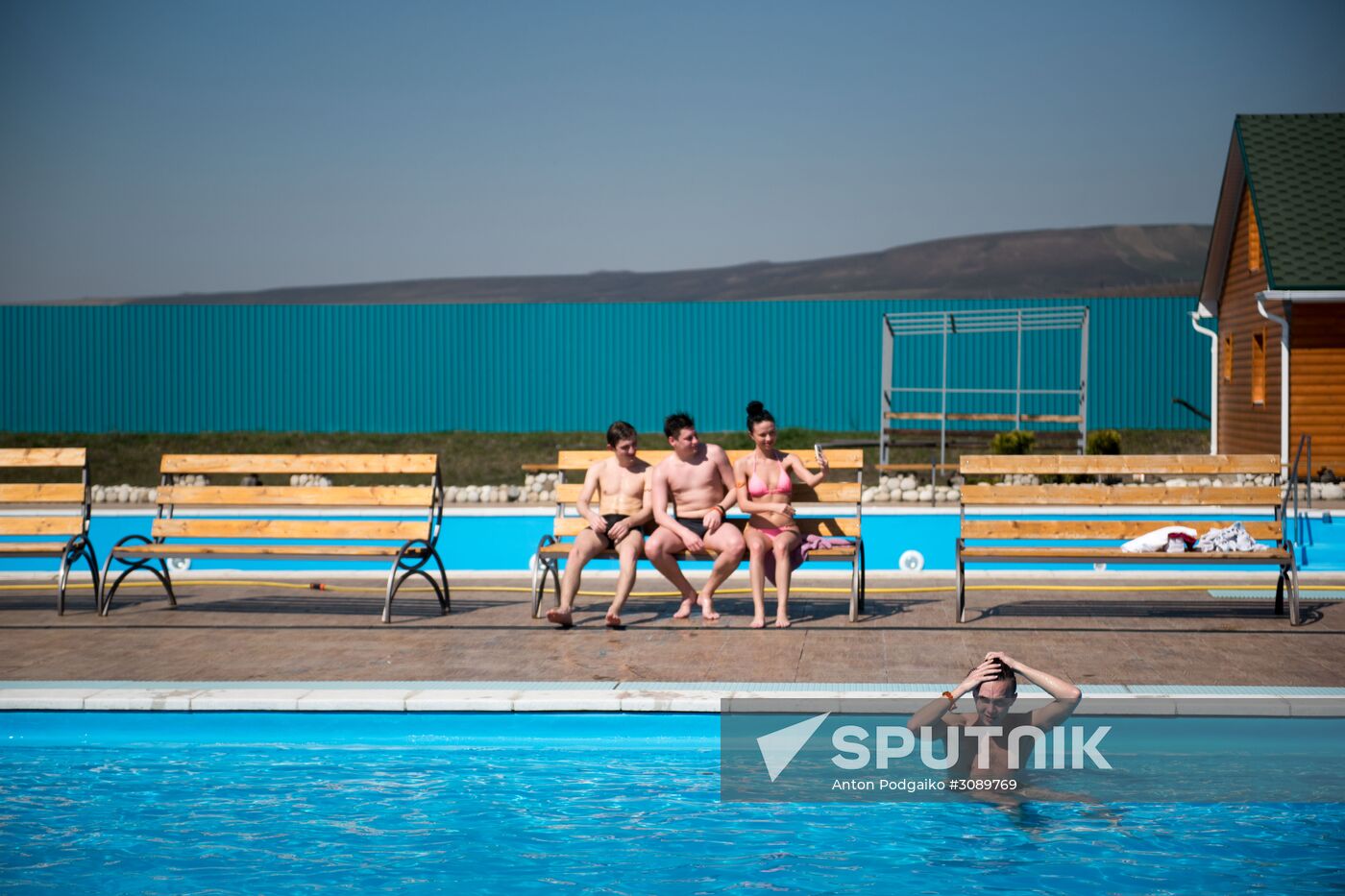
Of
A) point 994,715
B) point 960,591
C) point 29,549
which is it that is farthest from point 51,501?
point 994,715

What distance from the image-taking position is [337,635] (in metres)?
7.39

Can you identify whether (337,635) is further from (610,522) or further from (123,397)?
(123,397)

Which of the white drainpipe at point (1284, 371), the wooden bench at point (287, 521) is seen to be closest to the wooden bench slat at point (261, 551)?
the wooden bench at point (287, 521)

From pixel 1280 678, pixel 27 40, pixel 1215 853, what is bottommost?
pixel 1215 853

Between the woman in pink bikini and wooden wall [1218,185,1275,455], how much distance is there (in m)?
11.7

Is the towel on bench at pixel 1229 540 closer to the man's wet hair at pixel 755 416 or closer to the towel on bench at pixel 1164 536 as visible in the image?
the towel on bench at pixel 1164 536

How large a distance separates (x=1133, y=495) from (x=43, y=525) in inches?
254

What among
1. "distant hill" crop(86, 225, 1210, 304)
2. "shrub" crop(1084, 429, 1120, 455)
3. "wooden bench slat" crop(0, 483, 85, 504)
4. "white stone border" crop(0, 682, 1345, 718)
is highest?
"distant hill" crop(86, 225, 1210, 304)

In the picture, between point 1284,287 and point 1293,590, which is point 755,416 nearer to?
point 1293,590

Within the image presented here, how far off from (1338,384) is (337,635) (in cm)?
1388

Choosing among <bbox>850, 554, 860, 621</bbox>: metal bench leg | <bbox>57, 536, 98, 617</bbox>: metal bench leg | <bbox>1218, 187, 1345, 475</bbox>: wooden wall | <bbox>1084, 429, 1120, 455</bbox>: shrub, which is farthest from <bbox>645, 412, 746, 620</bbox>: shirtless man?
<bbox>1218, 187, 1345, 475</bbox>: wooden wall

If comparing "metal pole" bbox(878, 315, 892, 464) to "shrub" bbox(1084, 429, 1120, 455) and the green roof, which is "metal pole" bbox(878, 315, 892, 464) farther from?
the green roof

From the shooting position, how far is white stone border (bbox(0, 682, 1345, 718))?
5316mm

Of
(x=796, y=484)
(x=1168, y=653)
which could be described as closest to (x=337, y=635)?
(x=796, y=484)
